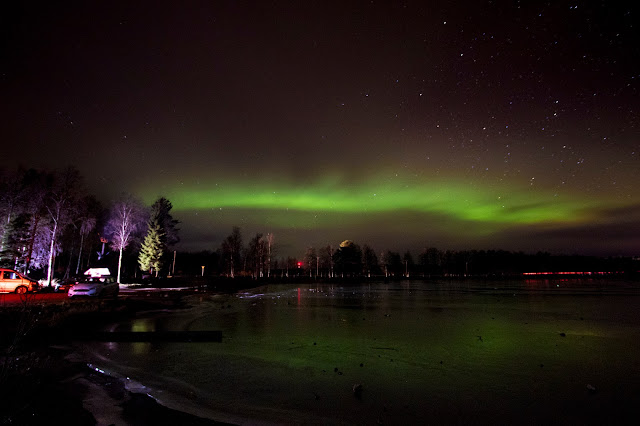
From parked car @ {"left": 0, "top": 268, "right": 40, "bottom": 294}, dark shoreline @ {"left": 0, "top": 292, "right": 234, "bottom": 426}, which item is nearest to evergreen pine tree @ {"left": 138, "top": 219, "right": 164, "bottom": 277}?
parked car @ {"left": 0, "top": 268, "right": 40, "bottom": 294}

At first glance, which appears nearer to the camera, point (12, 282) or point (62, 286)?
point (12, 282)

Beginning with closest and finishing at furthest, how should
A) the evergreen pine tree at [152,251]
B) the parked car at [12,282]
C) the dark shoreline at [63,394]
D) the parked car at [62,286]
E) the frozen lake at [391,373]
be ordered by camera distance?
the dark shoreline at [63,394], the frozen lake at [391,373], the parked car at [12,282], the parked car at [62,286], the evergreen pine tree at [152,251]

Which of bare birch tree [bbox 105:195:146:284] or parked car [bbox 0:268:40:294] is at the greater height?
bare birch tree [bbox 105:195:146:284]

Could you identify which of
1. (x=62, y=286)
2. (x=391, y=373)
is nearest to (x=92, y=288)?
(x=62, y=286)

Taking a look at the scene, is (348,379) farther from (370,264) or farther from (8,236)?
(370,264)

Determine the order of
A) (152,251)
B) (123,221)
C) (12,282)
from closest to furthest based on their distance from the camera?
1. (12,282)
2. (123,221)
3. (152,251)

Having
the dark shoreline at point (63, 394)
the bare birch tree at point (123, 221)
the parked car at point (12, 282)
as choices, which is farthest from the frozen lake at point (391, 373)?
the bare birch tree at point (123, 221)

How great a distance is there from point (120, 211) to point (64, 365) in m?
52.0

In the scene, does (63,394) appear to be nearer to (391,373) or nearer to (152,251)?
(391,373)

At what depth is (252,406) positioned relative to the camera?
25.5 ft

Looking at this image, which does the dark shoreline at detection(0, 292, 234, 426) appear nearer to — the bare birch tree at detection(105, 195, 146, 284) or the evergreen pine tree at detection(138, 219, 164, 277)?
the bare birch tree at detection(105, 195, 146, 284)

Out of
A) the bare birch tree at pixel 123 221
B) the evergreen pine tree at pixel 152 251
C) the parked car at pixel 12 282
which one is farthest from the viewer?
the evergreen pine tree at pixel 152 251

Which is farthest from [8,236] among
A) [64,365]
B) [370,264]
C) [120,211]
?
[370,264]

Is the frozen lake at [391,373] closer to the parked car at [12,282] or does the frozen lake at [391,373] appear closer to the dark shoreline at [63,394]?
the dark shoreline at [63,394]
